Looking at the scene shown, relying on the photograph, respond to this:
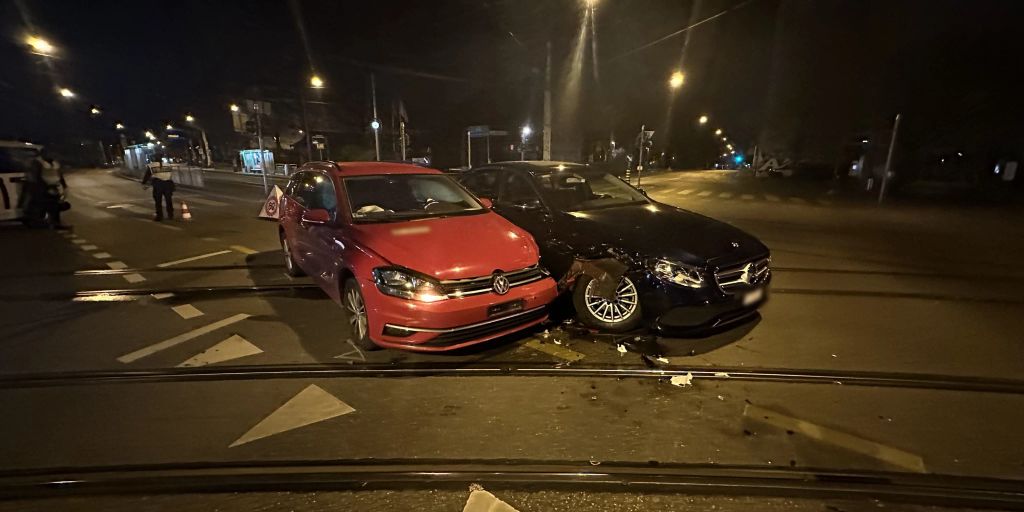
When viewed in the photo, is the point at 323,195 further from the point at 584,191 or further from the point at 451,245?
the point at 584,191

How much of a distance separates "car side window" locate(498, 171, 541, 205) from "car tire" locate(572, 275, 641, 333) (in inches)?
54.9

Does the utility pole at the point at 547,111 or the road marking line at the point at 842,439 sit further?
the utility pole at the point at 547,111

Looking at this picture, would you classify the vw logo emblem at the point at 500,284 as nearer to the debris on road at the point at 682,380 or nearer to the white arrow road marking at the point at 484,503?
the debris on road at the point at 682,380

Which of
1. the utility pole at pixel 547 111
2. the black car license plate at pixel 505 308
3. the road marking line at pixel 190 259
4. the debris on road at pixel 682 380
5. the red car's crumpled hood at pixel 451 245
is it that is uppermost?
the utility pole at pixel 547 111

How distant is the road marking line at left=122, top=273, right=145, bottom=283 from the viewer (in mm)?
6832

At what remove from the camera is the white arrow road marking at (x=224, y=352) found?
416 cm

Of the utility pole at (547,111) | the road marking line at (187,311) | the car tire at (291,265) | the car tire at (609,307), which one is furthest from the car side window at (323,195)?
the utility pole at (547,111)

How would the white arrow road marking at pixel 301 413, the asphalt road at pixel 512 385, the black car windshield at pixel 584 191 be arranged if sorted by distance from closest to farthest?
the asphalt road at pixel 512 385 < the white arrow road marking at pixel 301 413 < the black car windshield at pixel 584 191

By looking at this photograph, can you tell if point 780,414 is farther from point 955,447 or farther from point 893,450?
point 955,447

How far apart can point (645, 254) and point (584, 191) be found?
5.73 feet

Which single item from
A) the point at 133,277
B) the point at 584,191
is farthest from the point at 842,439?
the point at 133,277

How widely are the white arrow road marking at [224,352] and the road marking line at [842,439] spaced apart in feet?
14.3

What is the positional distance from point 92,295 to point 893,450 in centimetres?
867

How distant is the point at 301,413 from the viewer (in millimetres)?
3324
